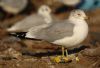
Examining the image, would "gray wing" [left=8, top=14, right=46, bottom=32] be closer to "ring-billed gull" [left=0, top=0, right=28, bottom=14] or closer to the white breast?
the white breast

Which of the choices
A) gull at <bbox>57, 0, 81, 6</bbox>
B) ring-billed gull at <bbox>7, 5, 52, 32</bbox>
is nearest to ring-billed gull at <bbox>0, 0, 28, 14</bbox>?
gull at <bbox>57, 0, 81, 6</bbox>

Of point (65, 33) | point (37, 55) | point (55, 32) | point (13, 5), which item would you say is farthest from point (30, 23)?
point (13, 5)

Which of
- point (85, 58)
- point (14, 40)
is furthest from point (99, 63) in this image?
point (14, 40)

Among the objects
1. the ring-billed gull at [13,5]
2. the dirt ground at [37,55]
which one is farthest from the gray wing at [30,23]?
the ring-billed gull at [13,5]

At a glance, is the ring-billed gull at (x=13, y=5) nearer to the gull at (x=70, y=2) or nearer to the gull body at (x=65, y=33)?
the gull at (x=70, y=2)

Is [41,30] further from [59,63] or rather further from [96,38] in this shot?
[96,38]

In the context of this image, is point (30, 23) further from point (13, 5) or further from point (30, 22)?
point (13, 5)
